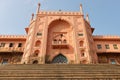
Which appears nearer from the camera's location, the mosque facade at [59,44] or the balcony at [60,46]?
the mosque facade at [59,44]

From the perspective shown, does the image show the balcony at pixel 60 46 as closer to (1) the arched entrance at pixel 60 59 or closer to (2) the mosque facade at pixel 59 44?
(2) the mosque facade at pixel 59 44

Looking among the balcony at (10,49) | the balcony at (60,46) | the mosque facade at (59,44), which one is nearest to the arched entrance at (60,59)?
the mosque facade at (59,44)

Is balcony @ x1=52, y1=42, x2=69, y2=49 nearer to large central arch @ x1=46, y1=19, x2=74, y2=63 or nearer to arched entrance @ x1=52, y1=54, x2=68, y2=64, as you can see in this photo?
large central arch @ x1=46, y1=19, x2=74, y2=63

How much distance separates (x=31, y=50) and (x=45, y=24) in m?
4.59

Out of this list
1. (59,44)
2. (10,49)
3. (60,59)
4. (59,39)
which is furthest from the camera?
(10,49)

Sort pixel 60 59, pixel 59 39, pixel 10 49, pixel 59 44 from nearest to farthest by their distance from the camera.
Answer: pixel 60 59 → pixel 59 44 → pixel 59 39 → pixel 10 49

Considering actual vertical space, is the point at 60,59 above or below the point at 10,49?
below

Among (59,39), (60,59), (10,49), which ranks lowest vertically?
(60,59)

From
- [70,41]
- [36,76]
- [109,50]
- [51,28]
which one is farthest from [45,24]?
[36,76]

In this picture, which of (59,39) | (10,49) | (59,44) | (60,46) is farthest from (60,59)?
(10,49)

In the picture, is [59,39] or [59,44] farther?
[59,39]

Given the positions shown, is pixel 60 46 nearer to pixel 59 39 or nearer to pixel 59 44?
pixel 59 44

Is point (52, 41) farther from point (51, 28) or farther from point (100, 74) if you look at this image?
point (100, 74)

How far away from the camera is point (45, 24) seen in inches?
887
